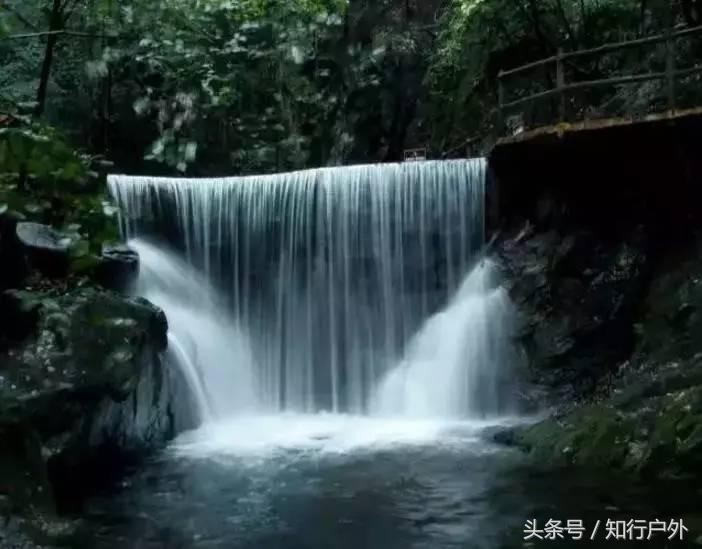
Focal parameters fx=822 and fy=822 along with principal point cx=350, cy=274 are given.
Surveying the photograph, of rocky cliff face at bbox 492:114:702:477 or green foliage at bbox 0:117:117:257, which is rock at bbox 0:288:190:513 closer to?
green foliage at bbox 0:117:117:257

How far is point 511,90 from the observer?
14375 mm

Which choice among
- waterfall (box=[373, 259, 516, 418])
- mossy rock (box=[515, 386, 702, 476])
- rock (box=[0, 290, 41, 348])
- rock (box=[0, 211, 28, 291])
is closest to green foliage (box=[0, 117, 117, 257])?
rock (box=[0, 290, 41, 348])

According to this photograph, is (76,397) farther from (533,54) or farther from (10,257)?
(533,54)

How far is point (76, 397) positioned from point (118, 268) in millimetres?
2701

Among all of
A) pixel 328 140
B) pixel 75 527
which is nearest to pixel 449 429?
pixel 75 527

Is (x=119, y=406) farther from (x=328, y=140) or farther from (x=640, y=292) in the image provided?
(x=328, y=140)

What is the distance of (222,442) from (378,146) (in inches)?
345

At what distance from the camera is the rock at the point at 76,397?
5602mm

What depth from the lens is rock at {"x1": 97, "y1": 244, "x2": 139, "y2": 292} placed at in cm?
887

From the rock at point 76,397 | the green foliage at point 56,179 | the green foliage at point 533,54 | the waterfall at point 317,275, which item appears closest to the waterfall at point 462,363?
the waterfall at point 317,275

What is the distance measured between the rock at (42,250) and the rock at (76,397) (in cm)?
40

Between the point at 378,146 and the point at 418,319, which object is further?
the point at 378,146

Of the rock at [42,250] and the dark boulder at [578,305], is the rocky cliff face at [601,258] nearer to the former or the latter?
the dark boulder at [578,305]

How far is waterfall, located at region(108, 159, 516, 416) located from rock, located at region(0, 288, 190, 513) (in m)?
2.62
